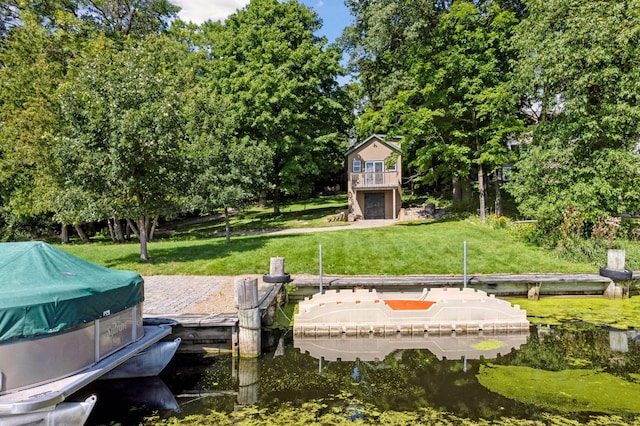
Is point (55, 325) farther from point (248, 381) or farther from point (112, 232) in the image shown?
point (112, 232)

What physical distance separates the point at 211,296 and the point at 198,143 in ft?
34.5

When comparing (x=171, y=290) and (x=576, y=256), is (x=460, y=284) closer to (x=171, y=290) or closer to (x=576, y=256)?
(x=576, y=256)

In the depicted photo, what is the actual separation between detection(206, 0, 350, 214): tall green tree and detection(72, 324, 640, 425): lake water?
2401 centimetres

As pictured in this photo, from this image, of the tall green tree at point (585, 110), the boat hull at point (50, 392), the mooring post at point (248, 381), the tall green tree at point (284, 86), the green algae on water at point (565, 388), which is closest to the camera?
the boat hull at point (50, 392)

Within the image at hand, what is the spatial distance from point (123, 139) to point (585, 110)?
19129 mm

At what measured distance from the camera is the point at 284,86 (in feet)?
106

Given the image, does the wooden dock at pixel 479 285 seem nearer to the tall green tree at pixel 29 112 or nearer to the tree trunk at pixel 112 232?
the tall green tree at pixel 29 112

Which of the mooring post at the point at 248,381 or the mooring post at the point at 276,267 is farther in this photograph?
the mooring post at the point at 276,267

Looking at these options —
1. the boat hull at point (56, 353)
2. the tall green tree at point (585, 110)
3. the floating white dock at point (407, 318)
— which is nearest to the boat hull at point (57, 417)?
the boat hull at point (56, 353)

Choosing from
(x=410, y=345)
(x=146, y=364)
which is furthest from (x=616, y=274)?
(x=146, y=364)

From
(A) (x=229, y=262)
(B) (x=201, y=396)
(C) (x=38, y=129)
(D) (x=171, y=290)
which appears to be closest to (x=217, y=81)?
(C) (x=38, y=129)

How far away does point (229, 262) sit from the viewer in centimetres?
1772

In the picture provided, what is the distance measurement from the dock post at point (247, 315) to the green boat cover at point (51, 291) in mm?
2048

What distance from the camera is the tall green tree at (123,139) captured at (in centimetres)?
1619
